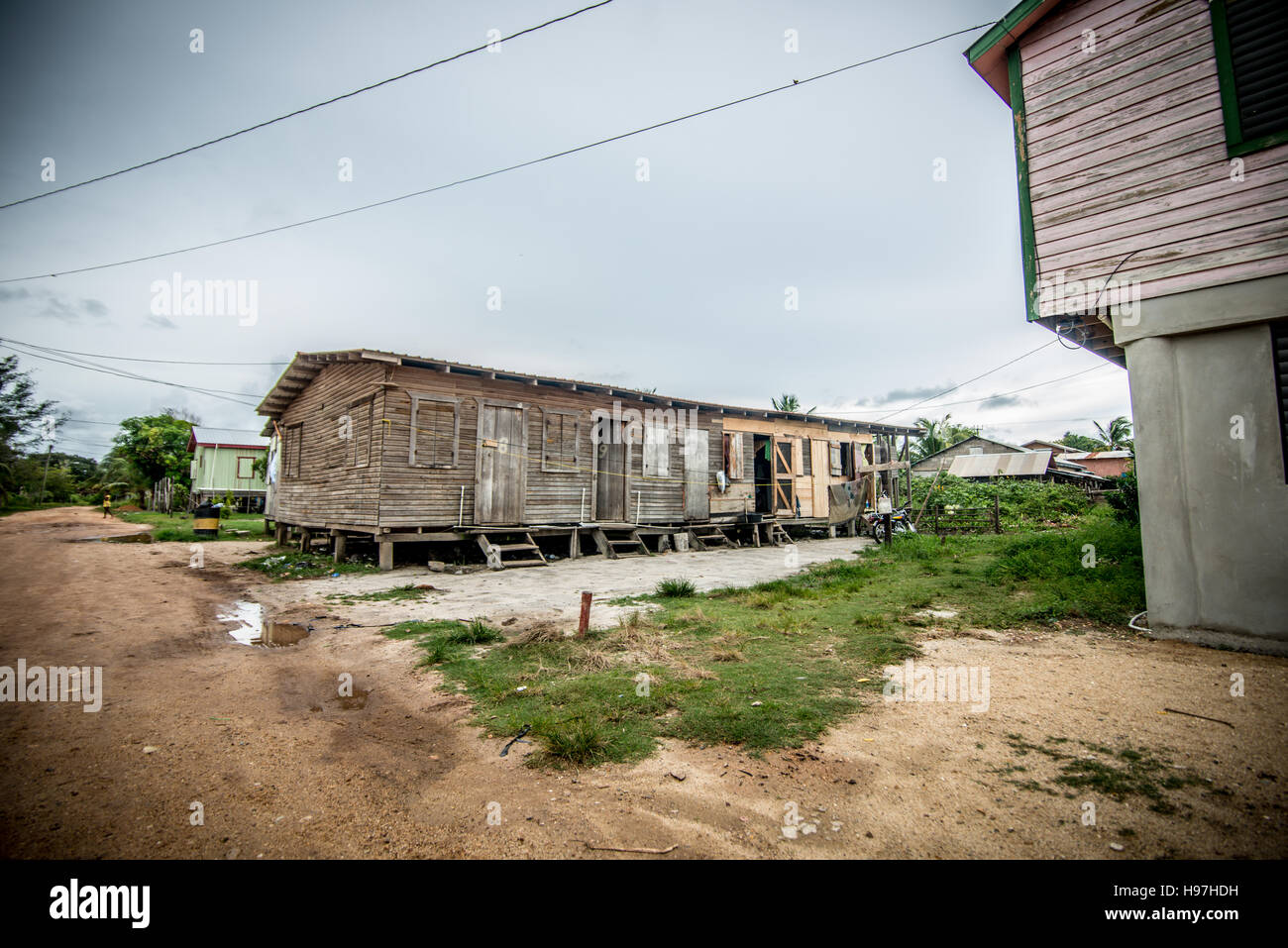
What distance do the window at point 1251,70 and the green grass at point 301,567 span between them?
1466cm

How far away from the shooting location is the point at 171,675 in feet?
15.2

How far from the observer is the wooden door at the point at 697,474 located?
17453mm

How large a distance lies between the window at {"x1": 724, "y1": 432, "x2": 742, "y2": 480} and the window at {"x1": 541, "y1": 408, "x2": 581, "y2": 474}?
233 inches

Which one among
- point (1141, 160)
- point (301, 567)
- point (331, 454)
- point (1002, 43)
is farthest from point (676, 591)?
point (331, 454)

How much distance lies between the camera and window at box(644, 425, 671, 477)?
54.5 ft

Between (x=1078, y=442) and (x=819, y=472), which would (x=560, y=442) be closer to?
(x=819, y=472)

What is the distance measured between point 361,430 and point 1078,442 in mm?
76297

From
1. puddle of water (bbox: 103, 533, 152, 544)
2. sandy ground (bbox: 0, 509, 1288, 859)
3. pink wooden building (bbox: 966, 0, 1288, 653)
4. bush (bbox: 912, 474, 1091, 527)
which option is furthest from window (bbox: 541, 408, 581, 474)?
puddle of water (bbox: 103, 533, 152, 544)

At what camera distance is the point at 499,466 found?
45.1 ft

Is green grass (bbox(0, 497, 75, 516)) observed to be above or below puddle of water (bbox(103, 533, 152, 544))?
above

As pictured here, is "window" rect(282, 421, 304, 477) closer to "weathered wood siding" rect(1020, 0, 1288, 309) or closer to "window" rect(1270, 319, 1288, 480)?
"weathered wood siding" rect(1020, 0, 1288, 309)

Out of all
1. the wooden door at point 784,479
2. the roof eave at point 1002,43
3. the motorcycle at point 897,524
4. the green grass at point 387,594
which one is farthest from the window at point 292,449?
the roof eave at point 1002,43
